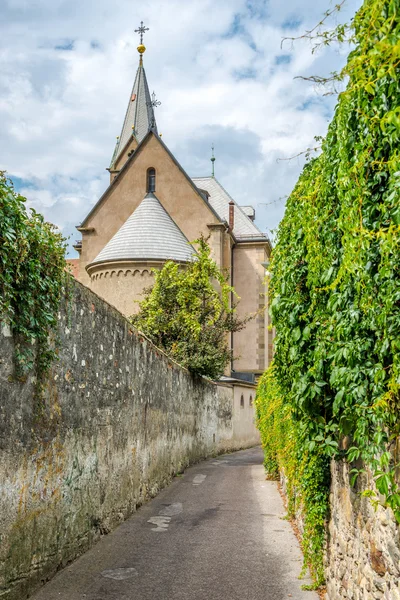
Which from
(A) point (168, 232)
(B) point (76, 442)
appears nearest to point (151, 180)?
(A) point (168, 232)

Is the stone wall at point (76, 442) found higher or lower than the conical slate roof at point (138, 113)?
lower

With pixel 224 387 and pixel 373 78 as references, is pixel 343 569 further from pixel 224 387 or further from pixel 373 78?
pixel 224 387

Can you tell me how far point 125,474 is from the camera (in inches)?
391

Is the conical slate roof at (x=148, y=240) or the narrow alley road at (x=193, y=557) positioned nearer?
the narrow alley road at (x=193, y=557)

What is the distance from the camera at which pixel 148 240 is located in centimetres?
3253

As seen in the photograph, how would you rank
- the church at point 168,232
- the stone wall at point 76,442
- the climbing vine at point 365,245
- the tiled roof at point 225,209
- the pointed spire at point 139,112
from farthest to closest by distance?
1. the pointed spire at point 139,112
2. the tiled roof at point 225,209
3. the church at point 168,232
4. the stone wall at point 76,442
5. the climbing vine at point 365,245

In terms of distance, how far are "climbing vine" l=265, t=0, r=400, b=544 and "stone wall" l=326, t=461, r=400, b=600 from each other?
0.27m

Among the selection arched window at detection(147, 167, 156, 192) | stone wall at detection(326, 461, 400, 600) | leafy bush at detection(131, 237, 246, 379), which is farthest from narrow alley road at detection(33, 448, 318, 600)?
arched window at detection(147, 167, 156, 192)

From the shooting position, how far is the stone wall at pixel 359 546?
3600 mm

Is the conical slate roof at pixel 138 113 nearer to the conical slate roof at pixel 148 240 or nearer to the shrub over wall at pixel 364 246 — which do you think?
the conical slate roof at pixel 148 240

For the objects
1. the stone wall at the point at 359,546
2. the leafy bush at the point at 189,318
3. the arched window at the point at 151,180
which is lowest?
the stone wall at the point at 359,546

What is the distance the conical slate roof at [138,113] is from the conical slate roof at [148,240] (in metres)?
17.7

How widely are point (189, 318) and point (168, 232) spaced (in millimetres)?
Result: 11275

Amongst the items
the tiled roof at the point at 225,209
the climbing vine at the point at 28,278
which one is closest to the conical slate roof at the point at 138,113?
the tiled roof at the point at 225,209
